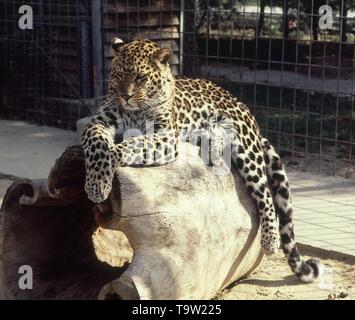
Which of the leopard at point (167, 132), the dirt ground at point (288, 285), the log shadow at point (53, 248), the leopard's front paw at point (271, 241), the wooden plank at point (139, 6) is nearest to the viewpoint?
the leopard at point (167, 132)

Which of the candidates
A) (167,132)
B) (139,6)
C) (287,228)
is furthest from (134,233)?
(139,6)

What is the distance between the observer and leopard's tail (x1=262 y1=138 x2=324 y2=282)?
211 inches

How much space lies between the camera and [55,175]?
15.5 feet

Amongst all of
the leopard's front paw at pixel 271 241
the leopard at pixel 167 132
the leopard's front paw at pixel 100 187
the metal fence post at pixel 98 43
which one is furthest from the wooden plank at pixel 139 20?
the leopard's front paw at pixel 100 187

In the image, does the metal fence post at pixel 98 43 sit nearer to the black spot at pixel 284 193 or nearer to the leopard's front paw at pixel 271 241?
the black spot at pixel 284 193

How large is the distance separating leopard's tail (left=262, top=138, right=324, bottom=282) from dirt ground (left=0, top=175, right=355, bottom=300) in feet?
0.31

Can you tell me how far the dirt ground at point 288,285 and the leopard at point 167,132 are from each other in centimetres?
12

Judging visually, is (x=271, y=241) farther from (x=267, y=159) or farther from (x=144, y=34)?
(x=144, y=34)

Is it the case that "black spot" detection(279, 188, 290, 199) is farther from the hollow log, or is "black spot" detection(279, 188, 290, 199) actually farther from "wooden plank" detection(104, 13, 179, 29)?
"wooden plank" detection(104, 13, 179, 29)

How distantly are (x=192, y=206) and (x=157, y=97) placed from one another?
0.83 metres

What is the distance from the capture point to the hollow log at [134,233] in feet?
14.2

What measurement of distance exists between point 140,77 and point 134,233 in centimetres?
108
